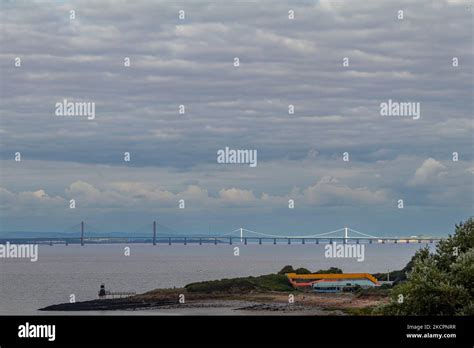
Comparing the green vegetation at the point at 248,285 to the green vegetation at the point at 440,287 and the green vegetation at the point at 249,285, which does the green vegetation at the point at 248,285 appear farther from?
the green vegetation at the point at 440,287

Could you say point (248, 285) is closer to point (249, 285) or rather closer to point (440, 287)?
point (249, 285)

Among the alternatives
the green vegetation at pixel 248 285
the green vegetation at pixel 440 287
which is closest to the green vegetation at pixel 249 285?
the green vegetation at pixel 248 285

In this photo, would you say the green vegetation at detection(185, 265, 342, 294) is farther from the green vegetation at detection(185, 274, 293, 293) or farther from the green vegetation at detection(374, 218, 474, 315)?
the green vegetation at detection(374, 218, 474, 315)

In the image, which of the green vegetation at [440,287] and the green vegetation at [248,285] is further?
the green vegetation at [248,285]

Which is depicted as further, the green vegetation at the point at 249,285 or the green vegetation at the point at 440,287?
the green vegetation at the point at 249,285

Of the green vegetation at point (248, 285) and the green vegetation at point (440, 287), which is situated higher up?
the green vegetation at point (440, 287)

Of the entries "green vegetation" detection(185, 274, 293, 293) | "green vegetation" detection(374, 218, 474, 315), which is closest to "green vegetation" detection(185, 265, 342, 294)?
"green vegetation" detection(185, 274, 293, 293)

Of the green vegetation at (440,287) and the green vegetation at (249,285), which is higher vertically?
the green vegetation at (440,287)
